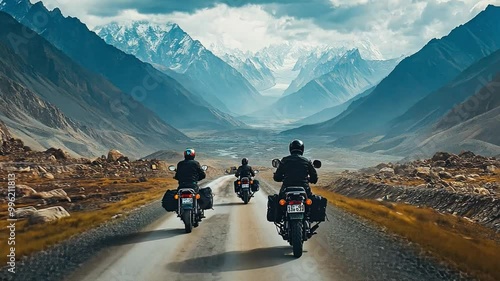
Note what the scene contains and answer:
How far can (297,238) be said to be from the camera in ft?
42.5

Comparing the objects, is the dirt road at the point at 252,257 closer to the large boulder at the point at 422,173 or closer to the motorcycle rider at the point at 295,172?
the motorcycle rider at the point at 295,172

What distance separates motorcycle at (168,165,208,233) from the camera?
675 inches

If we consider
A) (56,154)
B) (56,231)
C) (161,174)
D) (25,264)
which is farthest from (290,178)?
(56,154)

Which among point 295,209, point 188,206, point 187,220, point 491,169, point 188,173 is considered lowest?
point 187,220

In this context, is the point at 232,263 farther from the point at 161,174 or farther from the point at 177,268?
the point at 161,174

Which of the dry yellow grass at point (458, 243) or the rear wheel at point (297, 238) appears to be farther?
the rear wheel at point (297, 238)

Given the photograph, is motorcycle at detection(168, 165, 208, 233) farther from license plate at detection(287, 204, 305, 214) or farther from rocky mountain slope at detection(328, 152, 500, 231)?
rocky mountain slope at detection(328, 152, 500, 231)

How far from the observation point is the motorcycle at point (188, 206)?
17139mm

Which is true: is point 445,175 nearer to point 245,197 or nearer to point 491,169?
point 491,169

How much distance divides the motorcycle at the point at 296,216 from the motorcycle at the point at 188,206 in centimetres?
435

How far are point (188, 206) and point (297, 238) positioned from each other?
5602 millimetres

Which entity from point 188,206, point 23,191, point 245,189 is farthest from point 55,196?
point 188,206

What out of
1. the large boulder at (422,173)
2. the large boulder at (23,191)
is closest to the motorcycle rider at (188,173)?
the large boulder at (23,191)

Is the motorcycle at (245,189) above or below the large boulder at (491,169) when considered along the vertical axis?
below
